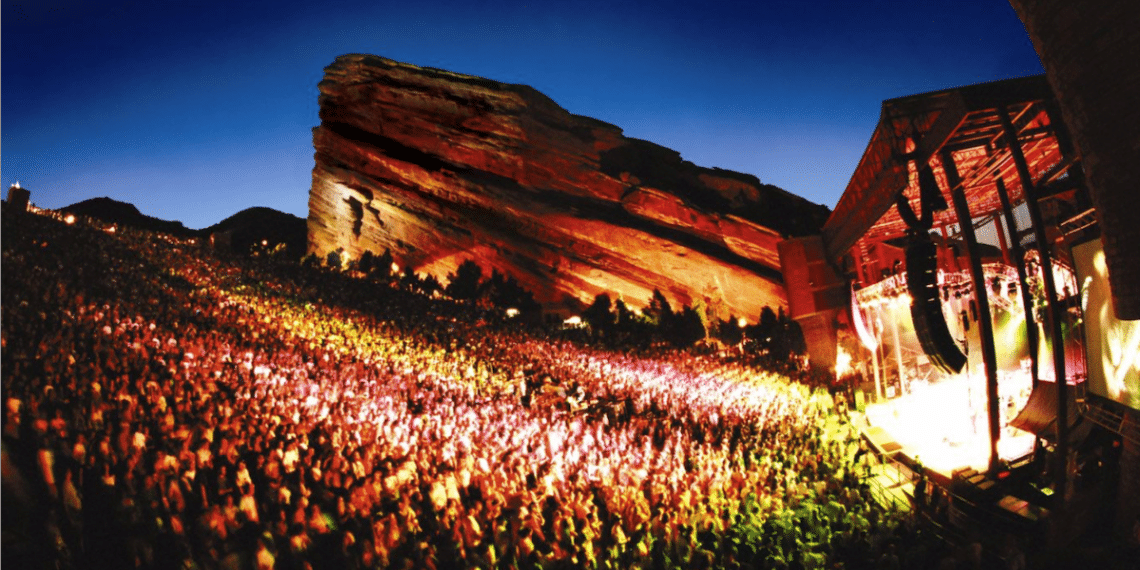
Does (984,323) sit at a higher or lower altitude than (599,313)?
higher

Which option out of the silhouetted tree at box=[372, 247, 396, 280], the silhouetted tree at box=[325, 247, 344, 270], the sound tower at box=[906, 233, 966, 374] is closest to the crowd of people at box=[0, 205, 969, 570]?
the sound tower at box=[906, 233, 966, 374]

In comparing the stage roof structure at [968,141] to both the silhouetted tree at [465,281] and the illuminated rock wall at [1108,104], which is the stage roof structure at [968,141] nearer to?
the illuminated rock wall at [1108,104]

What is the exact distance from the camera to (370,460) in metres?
5.97

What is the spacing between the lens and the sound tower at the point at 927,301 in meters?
8.51

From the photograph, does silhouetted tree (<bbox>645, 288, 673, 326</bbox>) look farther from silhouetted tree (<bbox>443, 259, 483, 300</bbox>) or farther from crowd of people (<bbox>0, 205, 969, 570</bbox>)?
crowd of people (<bbox>0, 205, 969, 570</bbox>)

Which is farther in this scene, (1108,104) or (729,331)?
(729,331)

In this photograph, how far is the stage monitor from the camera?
5477 mm

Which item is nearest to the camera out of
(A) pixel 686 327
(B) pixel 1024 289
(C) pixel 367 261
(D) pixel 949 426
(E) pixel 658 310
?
(B) pixel 1024 289

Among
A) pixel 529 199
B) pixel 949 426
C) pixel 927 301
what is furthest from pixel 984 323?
pixel 529 199

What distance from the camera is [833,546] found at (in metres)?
5.09

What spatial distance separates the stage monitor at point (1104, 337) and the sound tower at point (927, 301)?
2002mm

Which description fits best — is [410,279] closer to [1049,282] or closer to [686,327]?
[686,327]

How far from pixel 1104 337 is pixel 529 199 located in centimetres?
2959

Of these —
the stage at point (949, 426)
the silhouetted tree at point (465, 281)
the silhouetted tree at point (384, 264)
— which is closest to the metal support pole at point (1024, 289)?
the stage at point (949, 426)
